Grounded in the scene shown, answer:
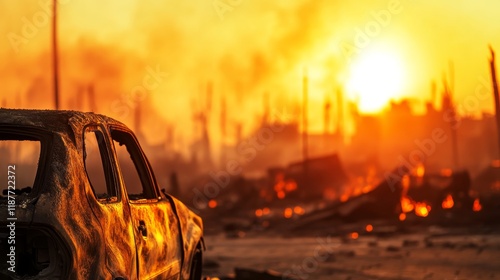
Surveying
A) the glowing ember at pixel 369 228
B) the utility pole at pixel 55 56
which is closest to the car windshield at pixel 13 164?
the utility pole at pixel 55 56

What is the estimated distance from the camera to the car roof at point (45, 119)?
16.7 ft

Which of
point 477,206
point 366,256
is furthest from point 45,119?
point 477,206

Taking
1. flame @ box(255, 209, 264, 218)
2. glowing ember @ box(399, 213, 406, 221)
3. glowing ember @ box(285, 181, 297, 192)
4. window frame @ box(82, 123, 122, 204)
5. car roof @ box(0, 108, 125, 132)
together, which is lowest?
flame @ box(255, 209, 264, 218)

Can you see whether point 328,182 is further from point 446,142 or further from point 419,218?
point 446,142

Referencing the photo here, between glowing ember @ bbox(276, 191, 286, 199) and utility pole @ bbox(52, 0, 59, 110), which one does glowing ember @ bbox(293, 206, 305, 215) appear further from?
utility pole @ bbox(52, 0, 59, 110)

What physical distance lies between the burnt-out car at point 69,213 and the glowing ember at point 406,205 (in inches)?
1746

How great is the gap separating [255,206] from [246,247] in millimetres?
42253

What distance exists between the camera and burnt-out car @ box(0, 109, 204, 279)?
460 centimetres

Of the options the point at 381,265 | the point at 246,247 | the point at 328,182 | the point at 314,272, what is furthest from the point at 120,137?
the point at 328,182

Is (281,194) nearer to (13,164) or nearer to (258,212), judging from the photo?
(258,212)

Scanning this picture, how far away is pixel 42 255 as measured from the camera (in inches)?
182

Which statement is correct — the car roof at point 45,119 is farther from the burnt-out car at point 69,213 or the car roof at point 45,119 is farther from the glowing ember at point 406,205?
the glowing ember at point 406,205

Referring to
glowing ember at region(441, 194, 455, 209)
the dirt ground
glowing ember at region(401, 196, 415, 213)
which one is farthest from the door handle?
glowing ember at region(441, 194, 455, 209)

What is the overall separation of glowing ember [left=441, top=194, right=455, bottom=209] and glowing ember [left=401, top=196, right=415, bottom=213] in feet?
5.58
